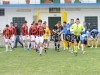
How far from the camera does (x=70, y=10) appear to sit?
45625 millimetres

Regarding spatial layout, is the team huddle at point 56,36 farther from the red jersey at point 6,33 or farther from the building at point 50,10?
the building at point 50,10

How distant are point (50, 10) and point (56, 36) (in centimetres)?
1576

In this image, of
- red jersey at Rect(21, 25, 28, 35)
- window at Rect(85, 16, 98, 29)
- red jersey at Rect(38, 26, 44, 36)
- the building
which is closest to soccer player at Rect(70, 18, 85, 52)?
red jersey at Rect(38, 26, 44, 36)

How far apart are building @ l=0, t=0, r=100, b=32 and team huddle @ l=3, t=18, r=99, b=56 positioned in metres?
7.62

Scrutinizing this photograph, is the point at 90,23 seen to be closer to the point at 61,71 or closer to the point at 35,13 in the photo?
the point at 35,13

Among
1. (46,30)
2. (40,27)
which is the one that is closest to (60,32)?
(46,30)

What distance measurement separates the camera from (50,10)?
150ft

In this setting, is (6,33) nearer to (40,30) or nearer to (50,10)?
(40,30)

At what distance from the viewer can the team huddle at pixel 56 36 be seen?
26047 mm

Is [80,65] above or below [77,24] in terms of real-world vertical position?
below

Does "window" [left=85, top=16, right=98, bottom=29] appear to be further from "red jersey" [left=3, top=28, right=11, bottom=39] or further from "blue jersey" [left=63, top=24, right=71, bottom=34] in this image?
"red jersey" [left=3, top=28, right=11, bottom=39]

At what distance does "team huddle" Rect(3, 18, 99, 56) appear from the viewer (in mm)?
26047

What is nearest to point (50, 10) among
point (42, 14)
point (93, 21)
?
point (42, 14)

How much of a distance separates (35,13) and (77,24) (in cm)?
2011
